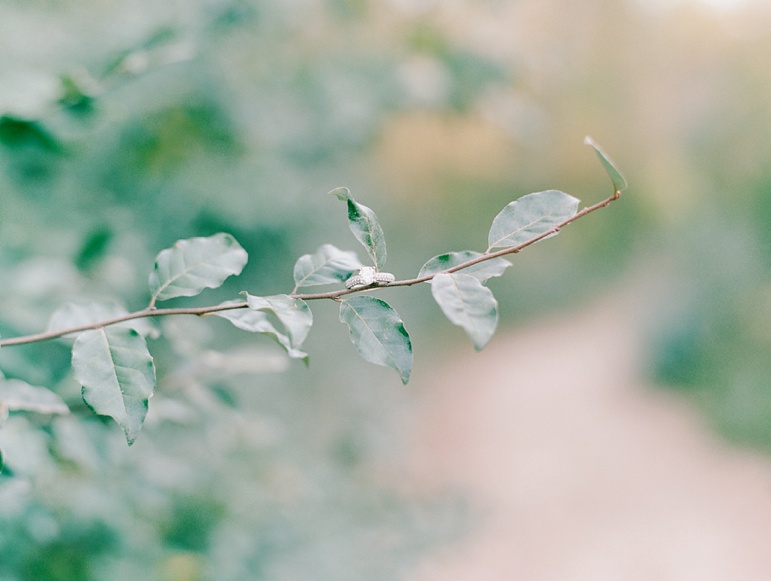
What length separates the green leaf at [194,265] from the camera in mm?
434

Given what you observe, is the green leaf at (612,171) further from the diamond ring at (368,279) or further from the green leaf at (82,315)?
the green leaf at (82,315)

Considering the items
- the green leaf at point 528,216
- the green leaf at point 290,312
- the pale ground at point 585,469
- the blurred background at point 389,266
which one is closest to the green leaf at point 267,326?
the green leaf at point 290,312

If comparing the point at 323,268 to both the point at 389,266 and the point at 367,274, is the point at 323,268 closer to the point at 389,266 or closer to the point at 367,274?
the point at 367,274

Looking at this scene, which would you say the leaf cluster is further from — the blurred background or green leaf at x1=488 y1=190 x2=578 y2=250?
the blurred background

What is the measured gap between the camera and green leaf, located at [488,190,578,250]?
385 millimetres

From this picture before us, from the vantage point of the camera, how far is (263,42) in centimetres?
150

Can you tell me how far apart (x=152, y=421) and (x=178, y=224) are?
83 centimetres

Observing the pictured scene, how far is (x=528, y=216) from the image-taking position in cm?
39

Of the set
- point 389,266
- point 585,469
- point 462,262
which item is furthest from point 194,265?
point 585,469

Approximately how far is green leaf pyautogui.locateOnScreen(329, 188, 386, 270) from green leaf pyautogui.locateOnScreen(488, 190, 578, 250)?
0.08 m

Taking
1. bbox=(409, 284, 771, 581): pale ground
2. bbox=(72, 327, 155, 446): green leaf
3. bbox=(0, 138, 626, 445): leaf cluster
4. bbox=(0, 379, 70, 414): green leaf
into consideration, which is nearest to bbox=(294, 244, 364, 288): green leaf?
bbox=(0, 138, 626, 445): leaf cluster

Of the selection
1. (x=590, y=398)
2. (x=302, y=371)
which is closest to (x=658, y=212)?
(x=590, y=398)

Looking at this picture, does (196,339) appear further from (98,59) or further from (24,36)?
(24,36)

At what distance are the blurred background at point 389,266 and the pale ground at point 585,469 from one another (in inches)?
0.8
